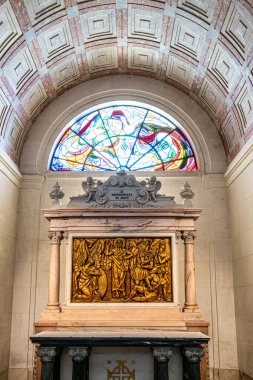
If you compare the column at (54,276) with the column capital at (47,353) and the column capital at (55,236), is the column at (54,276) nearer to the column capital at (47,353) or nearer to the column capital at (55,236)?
the column capital at (55,236)

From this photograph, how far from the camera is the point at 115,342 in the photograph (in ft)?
19.7

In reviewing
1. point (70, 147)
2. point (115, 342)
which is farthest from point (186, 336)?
point (70, 147)

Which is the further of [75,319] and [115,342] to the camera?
[75,319]

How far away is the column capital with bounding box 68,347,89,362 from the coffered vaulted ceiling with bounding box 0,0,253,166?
449cm

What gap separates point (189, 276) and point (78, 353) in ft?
8.31

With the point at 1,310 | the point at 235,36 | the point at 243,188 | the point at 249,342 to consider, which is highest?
the point at 235,36

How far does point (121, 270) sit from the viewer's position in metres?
7.67

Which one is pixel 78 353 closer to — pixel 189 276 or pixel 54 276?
pixel 54 276

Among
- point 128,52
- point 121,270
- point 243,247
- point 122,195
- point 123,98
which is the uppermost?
point 128,52

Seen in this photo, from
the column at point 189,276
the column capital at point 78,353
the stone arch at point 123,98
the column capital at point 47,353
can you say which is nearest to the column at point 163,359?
the column capital at point 78,353

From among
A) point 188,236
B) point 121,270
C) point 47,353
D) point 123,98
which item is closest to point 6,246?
point 121,270

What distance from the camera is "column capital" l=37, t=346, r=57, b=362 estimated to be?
235 inches

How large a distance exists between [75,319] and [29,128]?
462 cm

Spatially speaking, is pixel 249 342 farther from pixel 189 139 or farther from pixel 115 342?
pixel 189 139
